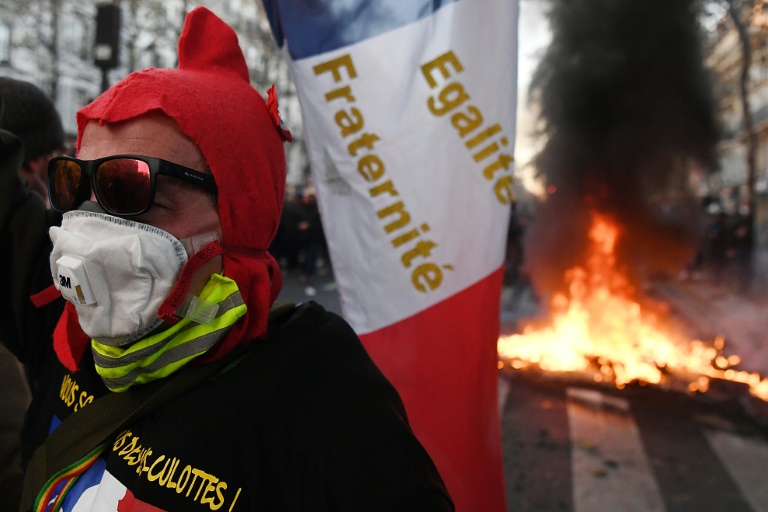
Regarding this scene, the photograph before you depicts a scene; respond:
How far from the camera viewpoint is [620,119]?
31.4 ft

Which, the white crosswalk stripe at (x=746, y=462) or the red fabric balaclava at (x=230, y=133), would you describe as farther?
the white crosswalk stripe at (x=746, y=462)

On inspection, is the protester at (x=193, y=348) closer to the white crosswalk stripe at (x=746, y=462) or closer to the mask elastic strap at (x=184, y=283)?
the mask elastic strap at (x=184, y=283)

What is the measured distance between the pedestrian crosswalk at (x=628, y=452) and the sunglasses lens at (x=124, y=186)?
334cm

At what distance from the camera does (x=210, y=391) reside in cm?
125

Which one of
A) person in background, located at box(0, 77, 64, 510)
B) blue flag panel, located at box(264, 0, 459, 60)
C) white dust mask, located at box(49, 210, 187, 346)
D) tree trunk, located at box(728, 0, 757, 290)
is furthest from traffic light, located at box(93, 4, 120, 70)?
tree trunk, located at box(728, 0, 757, 290)

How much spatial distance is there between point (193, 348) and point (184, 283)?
14 centimetres

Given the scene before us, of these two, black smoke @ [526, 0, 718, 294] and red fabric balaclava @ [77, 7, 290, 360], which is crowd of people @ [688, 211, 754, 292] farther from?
red fabric balaclava @ [77, 7, 290, 360]

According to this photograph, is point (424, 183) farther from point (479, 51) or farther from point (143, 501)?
point (143, 501)

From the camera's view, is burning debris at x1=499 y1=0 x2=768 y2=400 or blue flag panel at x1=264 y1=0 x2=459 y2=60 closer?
blue flag panel at x1=264 y1=0 x2=459 y2=60

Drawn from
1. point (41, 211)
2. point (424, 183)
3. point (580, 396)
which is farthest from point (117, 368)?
point (580, 396)

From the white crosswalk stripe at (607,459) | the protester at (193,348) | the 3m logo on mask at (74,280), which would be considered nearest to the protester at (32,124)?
the protester at (193,348)

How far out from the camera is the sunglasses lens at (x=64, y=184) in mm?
1314

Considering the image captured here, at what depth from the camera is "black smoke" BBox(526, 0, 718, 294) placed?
8453 mm

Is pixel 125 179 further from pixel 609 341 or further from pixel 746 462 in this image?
pixel 609 341
